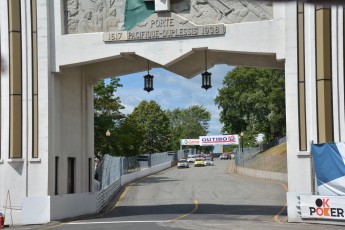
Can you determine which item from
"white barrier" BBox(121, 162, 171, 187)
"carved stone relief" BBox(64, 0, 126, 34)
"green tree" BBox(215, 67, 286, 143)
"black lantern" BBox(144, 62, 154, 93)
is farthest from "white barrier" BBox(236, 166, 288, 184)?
"carved stone relief" BBox(64, 0, 126, 34)

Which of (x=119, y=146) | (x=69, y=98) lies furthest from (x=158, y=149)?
(x=69, y=98)

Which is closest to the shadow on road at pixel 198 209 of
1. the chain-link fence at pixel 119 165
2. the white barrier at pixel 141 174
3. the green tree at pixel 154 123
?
the chain-link fence at pixel 119 165

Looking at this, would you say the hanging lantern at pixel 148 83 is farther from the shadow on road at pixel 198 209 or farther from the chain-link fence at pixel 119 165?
the chain-link fence at pixel 119 165

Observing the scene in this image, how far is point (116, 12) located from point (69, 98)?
4534 mm

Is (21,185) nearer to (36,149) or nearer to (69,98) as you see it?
(36,149)

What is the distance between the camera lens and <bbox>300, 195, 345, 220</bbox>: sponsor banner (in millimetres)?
18703

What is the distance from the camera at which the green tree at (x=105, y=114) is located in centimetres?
5588

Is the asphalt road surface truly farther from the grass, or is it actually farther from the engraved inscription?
the engraved inscription

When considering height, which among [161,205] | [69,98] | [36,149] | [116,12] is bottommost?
[161,205]

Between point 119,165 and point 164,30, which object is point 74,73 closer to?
point 164,30

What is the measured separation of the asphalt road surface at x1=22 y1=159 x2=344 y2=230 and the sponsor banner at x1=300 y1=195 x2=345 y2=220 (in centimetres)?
44

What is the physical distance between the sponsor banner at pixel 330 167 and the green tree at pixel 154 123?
311 ft

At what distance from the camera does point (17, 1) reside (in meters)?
22.2

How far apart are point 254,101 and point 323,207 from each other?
53361 millimetres
